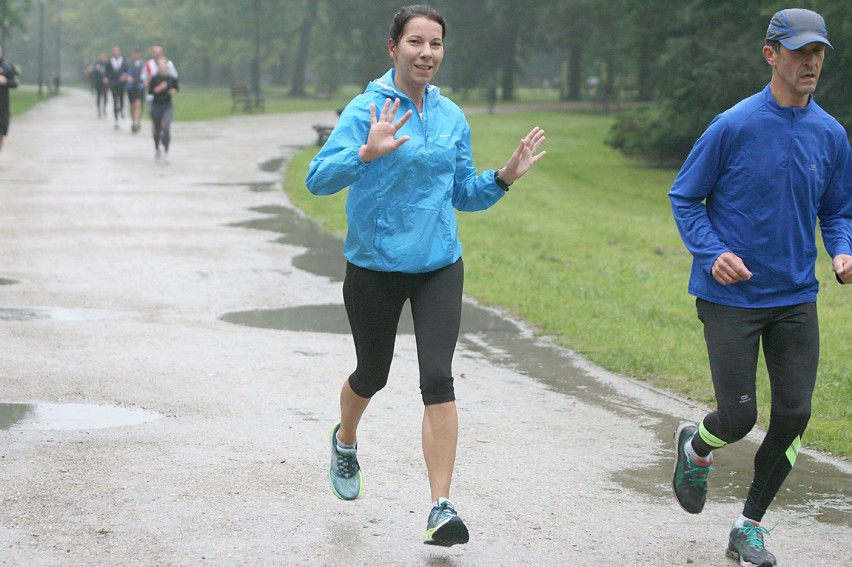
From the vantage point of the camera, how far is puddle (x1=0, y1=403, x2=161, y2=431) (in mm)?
6805

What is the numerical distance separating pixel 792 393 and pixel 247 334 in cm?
534

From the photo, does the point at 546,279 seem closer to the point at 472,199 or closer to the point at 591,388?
the point at 591,388

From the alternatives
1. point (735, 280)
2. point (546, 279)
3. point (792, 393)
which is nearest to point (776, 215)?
point (735, 280)

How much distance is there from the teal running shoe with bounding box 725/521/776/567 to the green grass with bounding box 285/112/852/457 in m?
1.99

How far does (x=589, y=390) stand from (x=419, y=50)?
357cm

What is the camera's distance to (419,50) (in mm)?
5062

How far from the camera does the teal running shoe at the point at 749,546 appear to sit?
191 inches

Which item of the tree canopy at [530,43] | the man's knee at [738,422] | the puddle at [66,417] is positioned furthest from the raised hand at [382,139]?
the tree canopy at [530,43]

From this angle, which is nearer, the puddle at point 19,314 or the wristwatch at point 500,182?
the wristwatch at point 500,182

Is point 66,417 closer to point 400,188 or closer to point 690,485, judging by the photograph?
point 400,188

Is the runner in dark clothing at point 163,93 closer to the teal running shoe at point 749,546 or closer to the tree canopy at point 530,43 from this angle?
the tree canopy at point 530,43

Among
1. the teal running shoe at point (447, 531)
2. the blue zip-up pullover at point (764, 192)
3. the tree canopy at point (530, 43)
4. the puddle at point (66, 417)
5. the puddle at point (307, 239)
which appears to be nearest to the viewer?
the teal running shoe at point (447, 531)

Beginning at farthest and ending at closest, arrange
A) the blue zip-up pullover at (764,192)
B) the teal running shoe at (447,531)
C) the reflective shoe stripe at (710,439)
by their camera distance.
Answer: the reflective shoe stripe at (710,439) < the blue zip-up pullover at (764,192) < the teal running shoe at (447,531)

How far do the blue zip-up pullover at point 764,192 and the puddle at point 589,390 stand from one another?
1176mm
